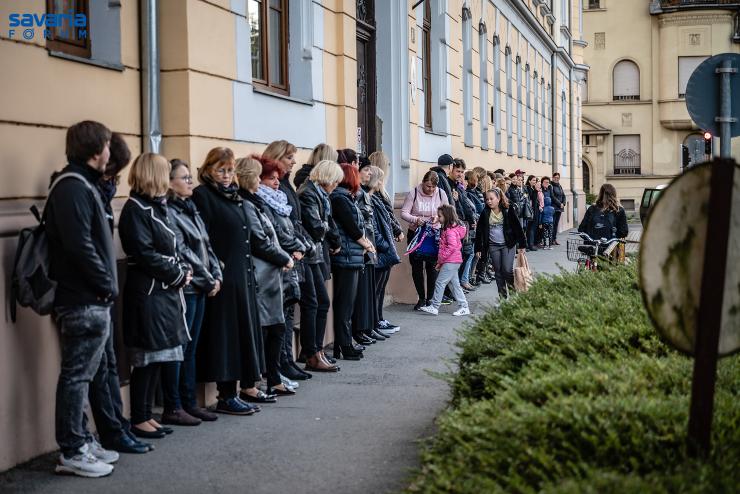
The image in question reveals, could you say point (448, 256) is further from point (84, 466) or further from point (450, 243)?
point (84, 466)

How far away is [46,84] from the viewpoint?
24.9 ft

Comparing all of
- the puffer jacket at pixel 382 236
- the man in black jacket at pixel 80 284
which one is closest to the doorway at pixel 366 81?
the puffer jacket at pixel 382 236

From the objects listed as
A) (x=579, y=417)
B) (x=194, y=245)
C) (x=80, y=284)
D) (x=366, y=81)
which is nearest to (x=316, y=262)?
(x=194, y=245)

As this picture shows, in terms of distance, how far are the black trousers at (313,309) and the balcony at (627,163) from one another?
52.7 meters

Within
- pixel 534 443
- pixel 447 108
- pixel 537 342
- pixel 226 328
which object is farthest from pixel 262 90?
pixel 447 108

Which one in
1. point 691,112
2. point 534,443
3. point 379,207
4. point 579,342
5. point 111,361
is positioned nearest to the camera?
point 534,443

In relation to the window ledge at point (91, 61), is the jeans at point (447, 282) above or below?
below

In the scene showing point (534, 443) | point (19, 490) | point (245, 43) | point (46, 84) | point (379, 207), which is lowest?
point (19, 490)

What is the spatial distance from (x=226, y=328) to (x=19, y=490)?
7.73 ft

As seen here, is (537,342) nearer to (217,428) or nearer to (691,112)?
(217,428)

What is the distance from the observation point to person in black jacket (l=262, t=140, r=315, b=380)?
9578 millimetres

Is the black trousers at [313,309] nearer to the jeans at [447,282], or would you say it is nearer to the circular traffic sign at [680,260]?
the jeans at [447,282]

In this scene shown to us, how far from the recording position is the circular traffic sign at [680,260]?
13.6ft

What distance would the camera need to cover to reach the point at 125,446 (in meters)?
7.16
